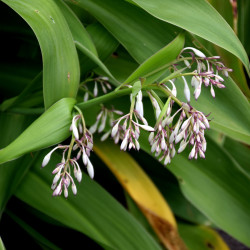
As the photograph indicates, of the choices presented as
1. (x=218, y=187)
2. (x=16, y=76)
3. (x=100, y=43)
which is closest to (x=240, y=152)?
(x=218, y=187)

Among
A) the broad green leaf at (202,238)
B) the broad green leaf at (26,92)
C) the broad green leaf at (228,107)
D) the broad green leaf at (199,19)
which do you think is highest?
the broad green leaf at (199,19)

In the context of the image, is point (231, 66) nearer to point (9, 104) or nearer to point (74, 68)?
point (74, 68)

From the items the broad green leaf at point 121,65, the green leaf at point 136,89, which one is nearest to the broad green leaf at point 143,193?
the broad green leaf at point 121,65

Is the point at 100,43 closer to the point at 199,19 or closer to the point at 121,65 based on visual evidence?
the point at 121,65

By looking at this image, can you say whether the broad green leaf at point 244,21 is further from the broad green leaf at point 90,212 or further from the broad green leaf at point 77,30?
the broad green leaf at point 90,212

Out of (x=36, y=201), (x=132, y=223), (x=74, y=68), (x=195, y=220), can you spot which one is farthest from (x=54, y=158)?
(x=195, y=220)

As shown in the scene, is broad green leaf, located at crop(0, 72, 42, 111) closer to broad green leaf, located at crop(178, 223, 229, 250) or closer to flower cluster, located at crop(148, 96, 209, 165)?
flower cluster, located at crop(148, 96, 209, 165)

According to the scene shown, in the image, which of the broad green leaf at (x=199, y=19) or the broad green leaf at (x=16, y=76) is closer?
the broad green leaf at (x=199, y=19)
